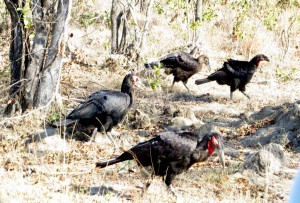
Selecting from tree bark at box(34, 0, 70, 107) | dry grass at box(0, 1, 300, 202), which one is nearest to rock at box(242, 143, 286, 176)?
dry grass at box(0, 1, 300, 202)

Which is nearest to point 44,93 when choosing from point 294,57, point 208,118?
point 208,118

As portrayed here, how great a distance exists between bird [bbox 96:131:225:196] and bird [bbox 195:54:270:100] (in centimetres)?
575

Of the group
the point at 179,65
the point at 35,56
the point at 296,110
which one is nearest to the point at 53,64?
the point at 35,56

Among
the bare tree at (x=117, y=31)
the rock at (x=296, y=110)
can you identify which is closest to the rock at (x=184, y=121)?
→ the rock at (x=296, y=110)

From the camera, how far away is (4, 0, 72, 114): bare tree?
760 centimetres

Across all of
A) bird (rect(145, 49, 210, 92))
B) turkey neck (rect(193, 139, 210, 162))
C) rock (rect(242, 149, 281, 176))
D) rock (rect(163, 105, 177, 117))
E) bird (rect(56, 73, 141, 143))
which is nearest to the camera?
turkey neck (rect(193, 139, 210, 162))

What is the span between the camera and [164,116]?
970 centimetres

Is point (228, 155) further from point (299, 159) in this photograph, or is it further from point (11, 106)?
point (11, 106)

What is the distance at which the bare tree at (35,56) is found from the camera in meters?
7.60

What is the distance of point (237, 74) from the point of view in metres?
11.3

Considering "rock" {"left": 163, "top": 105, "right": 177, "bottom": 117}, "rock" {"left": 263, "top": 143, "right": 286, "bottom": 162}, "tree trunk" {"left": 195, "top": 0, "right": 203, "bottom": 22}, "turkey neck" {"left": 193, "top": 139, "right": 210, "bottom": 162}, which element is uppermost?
"tree trunk" {"left": 195, "top": 0, "right": 203, "bottom": 22}

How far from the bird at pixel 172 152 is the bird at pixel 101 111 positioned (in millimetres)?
1814

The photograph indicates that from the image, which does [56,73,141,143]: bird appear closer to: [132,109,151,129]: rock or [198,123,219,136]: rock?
[132,109,151,129]: rock

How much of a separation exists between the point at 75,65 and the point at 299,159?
6568 mm
